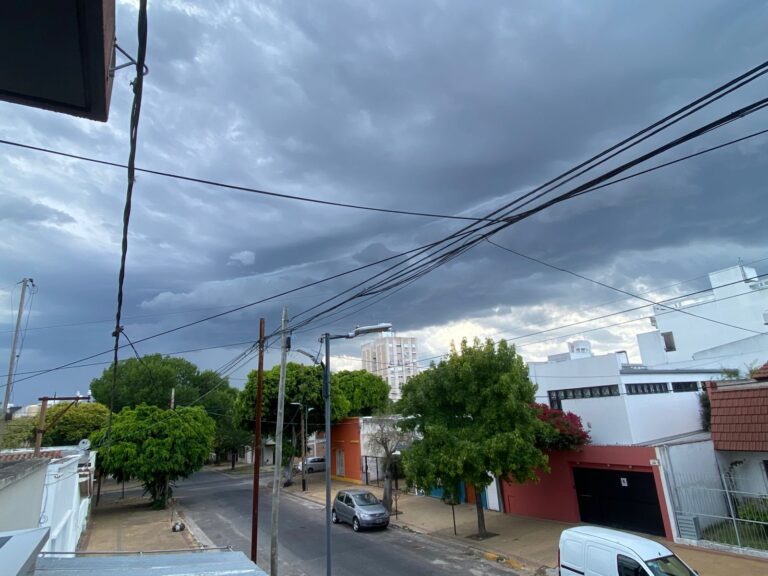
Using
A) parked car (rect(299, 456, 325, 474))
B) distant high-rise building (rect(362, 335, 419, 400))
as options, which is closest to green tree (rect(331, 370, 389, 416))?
parked car (rect(299, 456, 325, 474))

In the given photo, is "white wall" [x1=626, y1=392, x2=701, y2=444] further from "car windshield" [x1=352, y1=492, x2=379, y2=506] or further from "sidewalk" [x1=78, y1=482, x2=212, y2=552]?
"sidewalk" [x1=78, y1=482, x2=212, y2=552]

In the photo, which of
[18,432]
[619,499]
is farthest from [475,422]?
[18,432]

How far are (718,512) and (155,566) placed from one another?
17.5m

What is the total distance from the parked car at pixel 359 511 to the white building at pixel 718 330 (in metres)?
21.5

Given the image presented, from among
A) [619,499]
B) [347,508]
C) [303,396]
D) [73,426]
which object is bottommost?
[347,508]

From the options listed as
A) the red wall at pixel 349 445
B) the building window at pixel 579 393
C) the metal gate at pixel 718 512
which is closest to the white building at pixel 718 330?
the building window at pixel 579 393

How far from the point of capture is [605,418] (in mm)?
17625

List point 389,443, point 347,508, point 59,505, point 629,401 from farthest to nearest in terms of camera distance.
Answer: point 389,443 < point 347,508 < point 629,401 < point 59,505

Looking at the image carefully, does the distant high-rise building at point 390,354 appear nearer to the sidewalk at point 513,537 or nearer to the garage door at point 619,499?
the sidewalk at point 513,537

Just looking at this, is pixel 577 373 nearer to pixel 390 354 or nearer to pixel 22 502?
pixel 22 502

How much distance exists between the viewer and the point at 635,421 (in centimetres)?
1702

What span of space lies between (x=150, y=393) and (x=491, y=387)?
44478mm

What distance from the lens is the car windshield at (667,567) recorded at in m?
9.09

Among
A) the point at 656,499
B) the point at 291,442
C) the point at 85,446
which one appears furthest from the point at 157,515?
the point at 656,499
